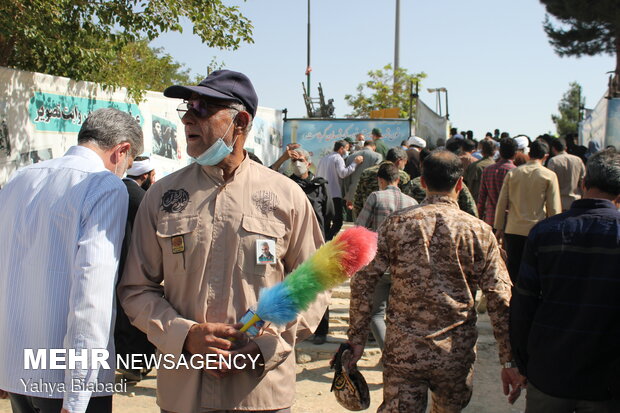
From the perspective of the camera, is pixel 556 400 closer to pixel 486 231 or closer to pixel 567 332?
pixel 567 332

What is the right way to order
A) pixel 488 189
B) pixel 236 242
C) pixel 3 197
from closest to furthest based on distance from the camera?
pixel 236 242
pixel 3 197
pixel 488 189

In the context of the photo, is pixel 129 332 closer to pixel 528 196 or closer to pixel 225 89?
pixel 225 89

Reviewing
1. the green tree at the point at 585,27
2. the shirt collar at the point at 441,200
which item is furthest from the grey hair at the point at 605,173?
the green tree at the point at 585,27

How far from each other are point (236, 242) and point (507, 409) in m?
3.69

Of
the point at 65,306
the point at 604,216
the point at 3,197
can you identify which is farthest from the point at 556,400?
the point at 3,197

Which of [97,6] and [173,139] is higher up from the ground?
[97,6]

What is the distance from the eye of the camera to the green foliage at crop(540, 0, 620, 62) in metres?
28.8

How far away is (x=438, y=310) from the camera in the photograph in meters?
3.17

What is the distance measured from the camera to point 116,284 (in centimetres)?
244

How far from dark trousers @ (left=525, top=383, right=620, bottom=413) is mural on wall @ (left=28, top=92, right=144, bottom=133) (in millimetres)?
6871

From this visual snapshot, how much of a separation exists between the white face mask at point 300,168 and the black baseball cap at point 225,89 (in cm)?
396

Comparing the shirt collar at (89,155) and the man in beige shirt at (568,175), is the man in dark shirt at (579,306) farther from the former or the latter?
the man in beige shirt at (568,175)

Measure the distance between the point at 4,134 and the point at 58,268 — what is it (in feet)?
18.0

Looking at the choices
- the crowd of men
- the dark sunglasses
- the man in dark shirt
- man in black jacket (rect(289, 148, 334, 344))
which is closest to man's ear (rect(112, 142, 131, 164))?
the crowd of men
